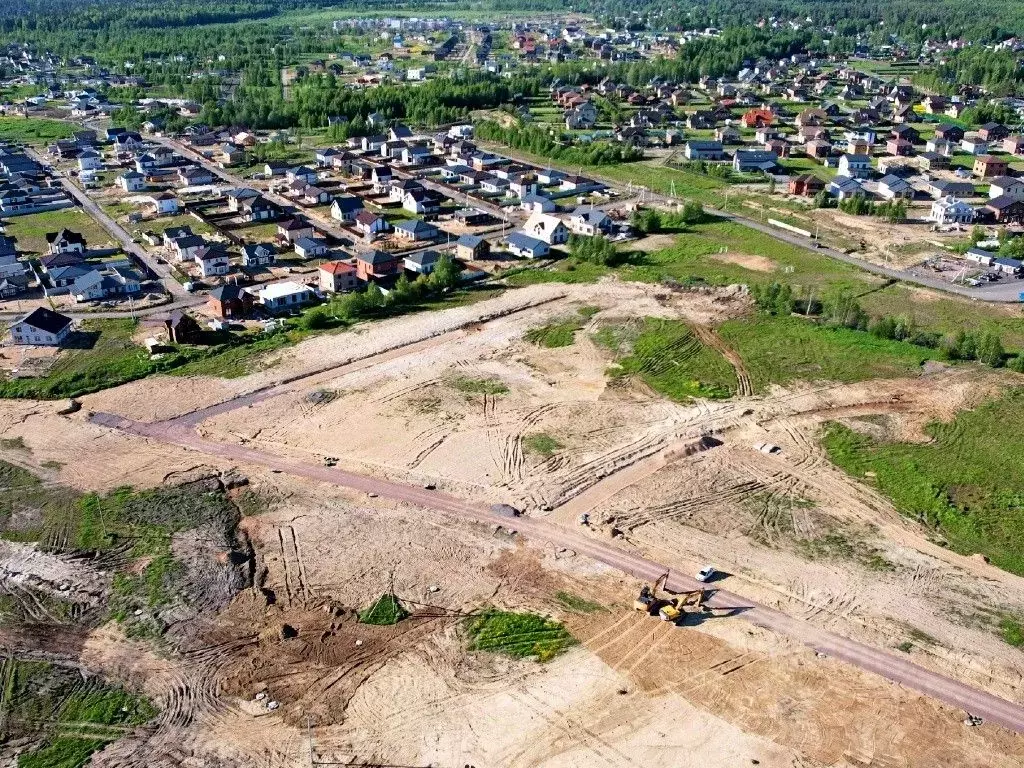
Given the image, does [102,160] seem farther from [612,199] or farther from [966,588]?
[966,588]

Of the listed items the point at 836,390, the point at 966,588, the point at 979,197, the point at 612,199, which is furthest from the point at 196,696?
the point at 979,197

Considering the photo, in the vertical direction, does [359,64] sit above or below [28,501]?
above

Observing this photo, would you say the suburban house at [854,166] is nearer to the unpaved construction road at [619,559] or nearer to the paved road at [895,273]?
the paved road at [895,273]

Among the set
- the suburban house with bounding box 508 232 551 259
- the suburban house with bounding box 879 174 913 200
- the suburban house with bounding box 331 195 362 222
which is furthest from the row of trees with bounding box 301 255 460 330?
the suburban house with bounding box 879 174 913 200

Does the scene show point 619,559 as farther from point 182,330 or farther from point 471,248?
point 471,248

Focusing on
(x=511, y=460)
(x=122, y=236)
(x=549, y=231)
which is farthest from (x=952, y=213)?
(x=122, y=236)

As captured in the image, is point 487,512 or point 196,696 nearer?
point 196,696

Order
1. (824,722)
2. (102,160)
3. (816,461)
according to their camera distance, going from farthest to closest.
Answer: (102,160) < (816,461) < (824,722)

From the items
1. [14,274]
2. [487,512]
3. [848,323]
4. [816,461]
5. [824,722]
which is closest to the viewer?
[824,722]
